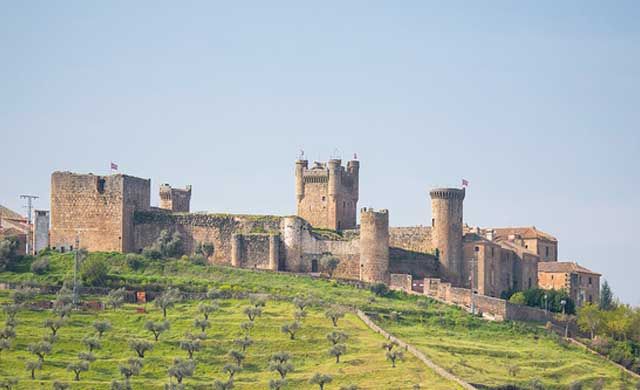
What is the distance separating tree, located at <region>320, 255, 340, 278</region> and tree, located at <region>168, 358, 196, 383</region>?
83.4 feet

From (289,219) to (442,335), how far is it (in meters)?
17.8

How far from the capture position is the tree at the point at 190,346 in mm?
82688

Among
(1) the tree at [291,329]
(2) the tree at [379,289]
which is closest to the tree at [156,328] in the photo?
(1) the tree at [291,329]

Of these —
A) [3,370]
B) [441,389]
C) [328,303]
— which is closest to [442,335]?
[328,303]

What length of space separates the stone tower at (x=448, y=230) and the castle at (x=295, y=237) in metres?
0.07

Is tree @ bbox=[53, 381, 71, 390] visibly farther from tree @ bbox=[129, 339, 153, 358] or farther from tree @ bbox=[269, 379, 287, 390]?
tree @ bbox=[269, 379, 287, 390]

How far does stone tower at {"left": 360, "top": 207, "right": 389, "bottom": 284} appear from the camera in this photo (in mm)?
102500

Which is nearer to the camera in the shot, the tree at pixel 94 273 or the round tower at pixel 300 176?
the tree at pixel 94 273

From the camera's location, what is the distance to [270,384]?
251 feet

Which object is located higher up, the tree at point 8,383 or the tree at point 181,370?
the tree at point 181,370

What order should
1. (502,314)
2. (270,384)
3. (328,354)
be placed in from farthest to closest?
(502,314), (328,354), (270,384)

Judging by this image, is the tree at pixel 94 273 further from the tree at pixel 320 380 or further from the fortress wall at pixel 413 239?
the tree at pixel 320 380

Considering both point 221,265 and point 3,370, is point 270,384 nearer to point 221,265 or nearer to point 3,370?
point 3,370

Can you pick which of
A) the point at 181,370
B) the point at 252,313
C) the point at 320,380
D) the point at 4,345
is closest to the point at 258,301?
the point at 252,313
